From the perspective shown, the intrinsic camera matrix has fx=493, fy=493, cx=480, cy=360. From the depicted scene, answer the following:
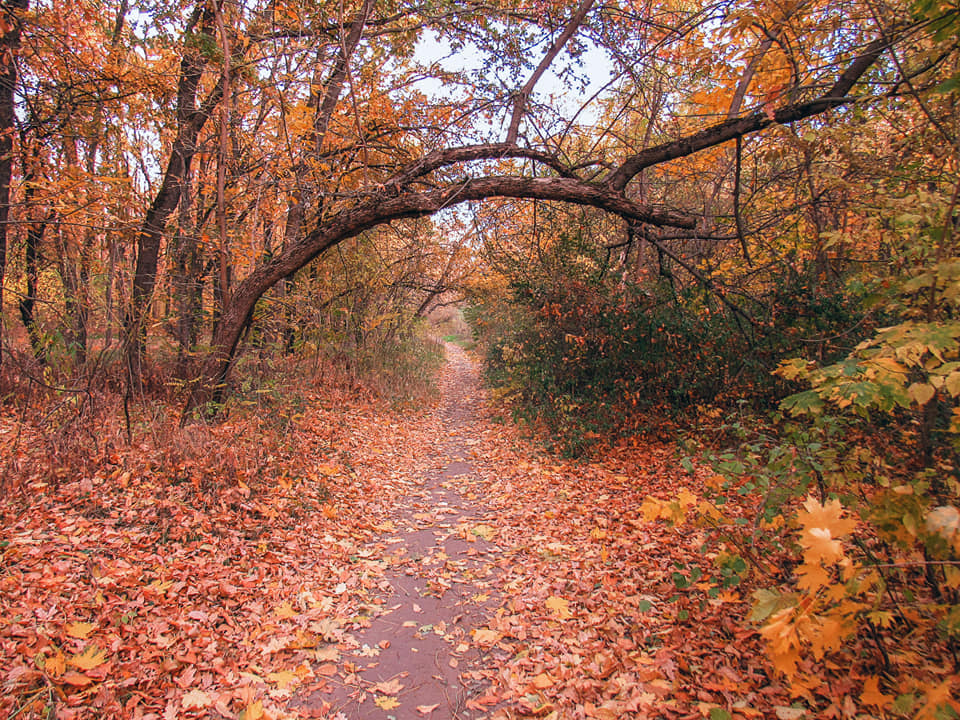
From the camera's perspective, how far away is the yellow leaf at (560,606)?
380cm

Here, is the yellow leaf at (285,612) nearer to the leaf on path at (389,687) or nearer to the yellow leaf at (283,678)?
the yellow leaf at (283,678)

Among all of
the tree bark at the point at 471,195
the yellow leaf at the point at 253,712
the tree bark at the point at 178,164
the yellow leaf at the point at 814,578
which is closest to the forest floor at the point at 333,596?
the yellow leaf at the point at 253,712

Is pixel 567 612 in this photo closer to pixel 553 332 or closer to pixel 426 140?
pixel 553 332

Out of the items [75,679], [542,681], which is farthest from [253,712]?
[542,681]

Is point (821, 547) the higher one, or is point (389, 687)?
point (821, 547)

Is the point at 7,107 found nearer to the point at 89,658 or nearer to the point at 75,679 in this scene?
the point at 89,658

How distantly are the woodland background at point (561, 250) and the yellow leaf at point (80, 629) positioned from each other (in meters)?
0.01

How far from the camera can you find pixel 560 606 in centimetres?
389

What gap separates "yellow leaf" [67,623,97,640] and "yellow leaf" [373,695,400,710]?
1822mm

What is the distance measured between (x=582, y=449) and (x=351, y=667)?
204 inches

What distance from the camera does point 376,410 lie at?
10711mm

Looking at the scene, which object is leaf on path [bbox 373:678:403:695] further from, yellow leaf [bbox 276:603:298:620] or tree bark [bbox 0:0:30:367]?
tree bark [bbox 0:0:30:367]

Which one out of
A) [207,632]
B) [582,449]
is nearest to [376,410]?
[582,449]

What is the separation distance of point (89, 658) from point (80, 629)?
28 centimetres
